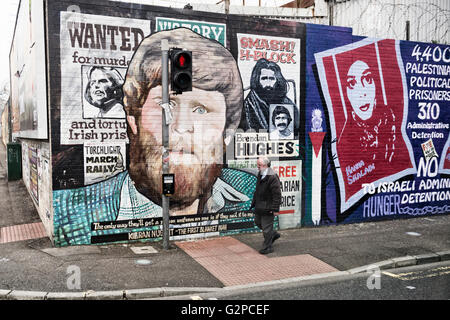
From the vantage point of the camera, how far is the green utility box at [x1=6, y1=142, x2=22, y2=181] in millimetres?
19172

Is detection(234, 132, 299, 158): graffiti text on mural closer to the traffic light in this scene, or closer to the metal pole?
the metal pole

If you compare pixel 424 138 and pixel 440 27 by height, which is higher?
pixel 440 27

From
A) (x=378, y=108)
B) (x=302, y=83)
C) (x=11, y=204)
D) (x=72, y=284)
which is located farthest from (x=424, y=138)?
(x=11, y=204)

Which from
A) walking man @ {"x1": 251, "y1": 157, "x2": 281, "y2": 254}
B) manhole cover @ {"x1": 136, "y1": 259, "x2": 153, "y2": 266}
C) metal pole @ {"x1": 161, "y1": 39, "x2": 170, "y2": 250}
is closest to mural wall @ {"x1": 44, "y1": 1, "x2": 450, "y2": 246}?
metal pole @ {"x1": 161, "y1": 39, "x2": 170, "y2": 250}

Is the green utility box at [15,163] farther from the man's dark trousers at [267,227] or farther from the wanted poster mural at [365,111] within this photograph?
the man's dark trousers at [267,227]

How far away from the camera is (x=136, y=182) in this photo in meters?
9.33

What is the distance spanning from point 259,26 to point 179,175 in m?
4.05

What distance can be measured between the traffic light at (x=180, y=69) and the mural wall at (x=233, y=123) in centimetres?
144

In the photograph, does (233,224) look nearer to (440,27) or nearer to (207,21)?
(207,21)

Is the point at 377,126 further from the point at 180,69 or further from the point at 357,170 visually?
the point at 180,69

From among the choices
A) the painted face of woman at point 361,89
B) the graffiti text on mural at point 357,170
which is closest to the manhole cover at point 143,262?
the graffiti text on mural at point 357,170

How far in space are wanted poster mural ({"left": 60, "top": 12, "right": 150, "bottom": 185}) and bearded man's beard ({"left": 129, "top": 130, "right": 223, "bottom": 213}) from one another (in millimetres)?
323

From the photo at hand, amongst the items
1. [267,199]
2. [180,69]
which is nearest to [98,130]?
[180,69]
